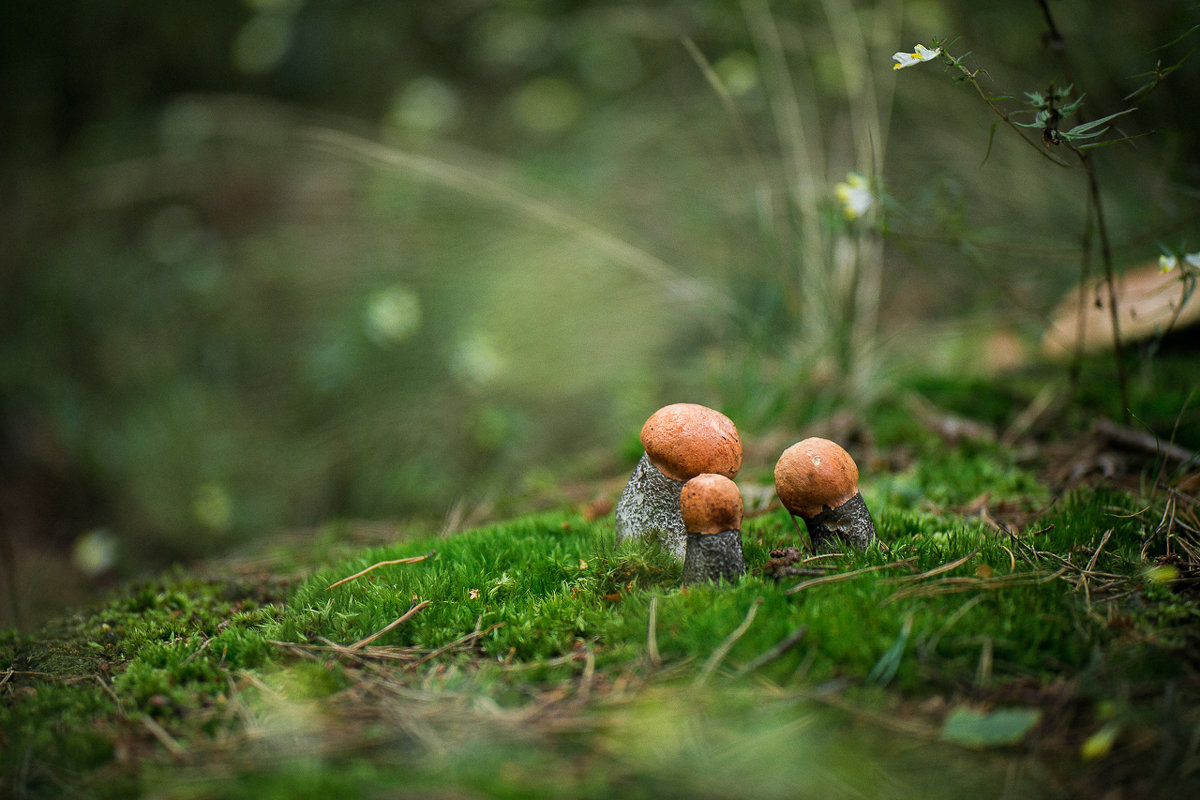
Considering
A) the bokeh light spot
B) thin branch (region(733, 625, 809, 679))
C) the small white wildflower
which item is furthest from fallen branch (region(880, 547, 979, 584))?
the bokeh light spot

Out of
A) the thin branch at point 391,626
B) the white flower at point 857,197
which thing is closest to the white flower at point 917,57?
the white flower at point 857,197

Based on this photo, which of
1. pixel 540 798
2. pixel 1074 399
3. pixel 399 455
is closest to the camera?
pixel 540 798

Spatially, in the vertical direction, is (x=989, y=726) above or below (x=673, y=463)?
below

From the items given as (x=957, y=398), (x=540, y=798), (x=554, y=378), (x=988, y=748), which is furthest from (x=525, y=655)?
(x=554, y=378)

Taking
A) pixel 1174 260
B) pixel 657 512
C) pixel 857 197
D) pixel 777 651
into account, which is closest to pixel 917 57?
pixel 857 197

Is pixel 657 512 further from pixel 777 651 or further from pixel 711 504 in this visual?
pixel 777 651

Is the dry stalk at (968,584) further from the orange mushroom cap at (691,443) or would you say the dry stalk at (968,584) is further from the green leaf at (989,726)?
the orange mushroom cap at (691,443)

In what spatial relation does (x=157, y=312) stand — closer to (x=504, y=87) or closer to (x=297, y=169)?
(x=297, y=169)
